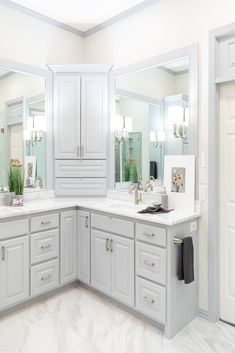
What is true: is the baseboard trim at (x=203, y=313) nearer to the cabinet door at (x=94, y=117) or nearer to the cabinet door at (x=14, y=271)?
the cabinet door at (x=14, y=271)

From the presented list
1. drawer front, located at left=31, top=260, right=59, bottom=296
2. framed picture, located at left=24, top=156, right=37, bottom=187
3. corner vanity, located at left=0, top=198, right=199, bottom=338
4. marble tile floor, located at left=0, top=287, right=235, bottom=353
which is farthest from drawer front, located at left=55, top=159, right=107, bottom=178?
marble tile floor, located at left=0, top=287, right=235, bottom=353

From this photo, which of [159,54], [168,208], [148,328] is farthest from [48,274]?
[159,54]

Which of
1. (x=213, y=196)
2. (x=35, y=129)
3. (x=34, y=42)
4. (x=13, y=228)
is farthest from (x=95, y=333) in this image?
(x=34, y=42)

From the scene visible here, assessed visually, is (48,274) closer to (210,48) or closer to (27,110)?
(27,110)

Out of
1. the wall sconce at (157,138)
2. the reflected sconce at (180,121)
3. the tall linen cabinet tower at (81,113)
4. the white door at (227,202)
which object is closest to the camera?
the white door at (227,202)

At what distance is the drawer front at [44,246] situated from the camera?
2.76m

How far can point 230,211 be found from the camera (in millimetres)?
2475

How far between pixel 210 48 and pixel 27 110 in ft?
6.70

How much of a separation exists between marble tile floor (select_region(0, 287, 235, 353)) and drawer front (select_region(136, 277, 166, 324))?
0.14m

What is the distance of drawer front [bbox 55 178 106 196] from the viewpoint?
11.4ft

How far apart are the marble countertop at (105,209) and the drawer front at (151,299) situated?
55 centimetres

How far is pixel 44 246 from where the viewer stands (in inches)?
112

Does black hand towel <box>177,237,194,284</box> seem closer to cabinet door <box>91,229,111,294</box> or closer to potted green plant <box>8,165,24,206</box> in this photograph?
cabinet door <box>91,229,111,294</box>

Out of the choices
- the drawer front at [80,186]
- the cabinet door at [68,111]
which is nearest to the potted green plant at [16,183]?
the drawer front at [80,186]
